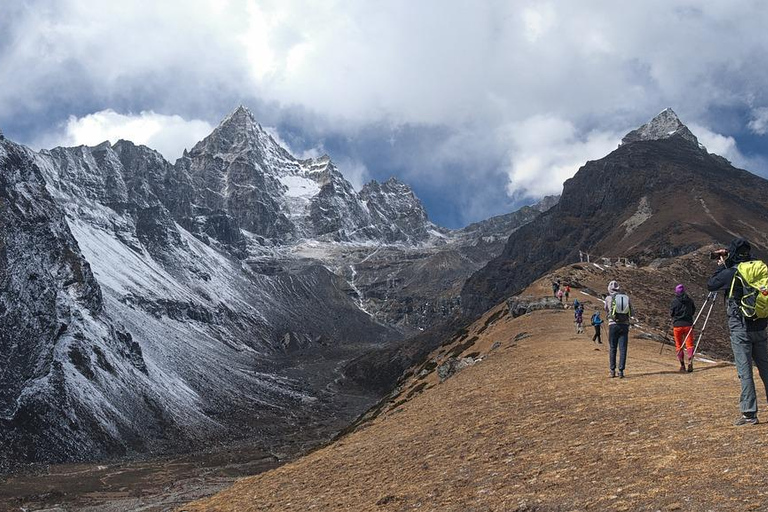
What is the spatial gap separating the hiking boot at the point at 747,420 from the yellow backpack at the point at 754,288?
7.62 ft

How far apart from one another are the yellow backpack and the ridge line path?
266cm

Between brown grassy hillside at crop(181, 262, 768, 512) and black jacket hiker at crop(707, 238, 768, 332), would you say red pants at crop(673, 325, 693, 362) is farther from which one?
black jacket hiker at crop(707, 238, 768, 332)

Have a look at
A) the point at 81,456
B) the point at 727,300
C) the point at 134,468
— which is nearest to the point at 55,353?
the point at 81,456

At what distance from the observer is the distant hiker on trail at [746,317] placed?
14.0 meters

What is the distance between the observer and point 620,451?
44.5ft

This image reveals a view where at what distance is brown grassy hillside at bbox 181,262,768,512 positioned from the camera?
436 inches

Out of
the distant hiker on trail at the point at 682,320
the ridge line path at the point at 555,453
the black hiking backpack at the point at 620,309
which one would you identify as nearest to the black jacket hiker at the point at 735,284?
the ridge line path at the point at 555,453

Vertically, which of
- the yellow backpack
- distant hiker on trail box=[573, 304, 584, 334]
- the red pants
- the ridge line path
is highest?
distant hiker on trail box=[573, 304, 584, 334]

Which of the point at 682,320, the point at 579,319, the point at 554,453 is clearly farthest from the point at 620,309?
the point at 579,319

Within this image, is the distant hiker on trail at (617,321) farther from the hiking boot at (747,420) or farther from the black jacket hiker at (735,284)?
the hiking boot at (747,420)

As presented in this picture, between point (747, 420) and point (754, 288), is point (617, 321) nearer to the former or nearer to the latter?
point (754, 288)

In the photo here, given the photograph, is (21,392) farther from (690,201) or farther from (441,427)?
(690,201)

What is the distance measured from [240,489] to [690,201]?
665 feet

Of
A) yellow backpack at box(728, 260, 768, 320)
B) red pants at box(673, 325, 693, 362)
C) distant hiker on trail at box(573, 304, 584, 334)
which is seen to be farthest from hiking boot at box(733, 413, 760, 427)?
distant hiker on trail at box(573, 304, 584, 334)
